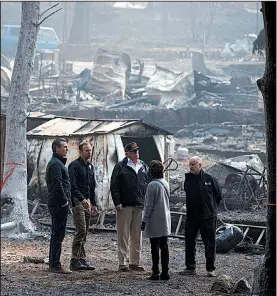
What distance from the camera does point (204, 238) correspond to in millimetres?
10734

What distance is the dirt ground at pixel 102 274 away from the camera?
31.1 ft

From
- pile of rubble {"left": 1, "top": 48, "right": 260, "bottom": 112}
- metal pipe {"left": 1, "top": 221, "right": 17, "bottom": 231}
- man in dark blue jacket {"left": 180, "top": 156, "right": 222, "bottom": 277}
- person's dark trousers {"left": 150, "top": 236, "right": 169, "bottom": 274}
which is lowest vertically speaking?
person's dark trousers {"left": 150, "top": 236, "right": 169, "bottom": 274}

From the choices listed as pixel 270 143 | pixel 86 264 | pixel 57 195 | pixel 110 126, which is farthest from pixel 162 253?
pixel 110 126

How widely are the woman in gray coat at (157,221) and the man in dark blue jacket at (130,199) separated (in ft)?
2.00

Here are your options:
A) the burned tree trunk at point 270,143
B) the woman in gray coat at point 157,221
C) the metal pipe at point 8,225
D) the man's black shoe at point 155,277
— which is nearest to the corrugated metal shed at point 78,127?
the metal pipe at point 8,225

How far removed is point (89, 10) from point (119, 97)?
44.2ft

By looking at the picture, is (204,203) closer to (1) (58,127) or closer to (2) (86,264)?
(2) (86,264)

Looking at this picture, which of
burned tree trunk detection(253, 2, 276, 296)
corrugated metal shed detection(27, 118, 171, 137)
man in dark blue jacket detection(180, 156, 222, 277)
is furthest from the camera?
corrugated metal shed detection(27, 118, 171, 137)

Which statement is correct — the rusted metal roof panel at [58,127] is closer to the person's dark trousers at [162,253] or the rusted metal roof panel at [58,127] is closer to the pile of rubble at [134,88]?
the person's dark trousers at [162,253]

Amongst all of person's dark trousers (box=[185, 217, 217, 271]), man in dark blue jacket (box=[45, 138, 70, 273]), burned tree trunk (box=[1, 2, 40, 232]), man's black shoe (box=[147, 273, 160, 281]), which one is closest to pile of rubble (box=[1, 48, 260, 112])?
burned tree trunk (box=[1, 2, 40, 232])

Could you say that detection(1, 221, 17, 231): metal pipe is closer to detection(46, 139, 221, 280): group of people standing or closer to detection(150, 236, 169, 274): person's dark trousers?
detection(46, 139, 221, 280): group of people standing

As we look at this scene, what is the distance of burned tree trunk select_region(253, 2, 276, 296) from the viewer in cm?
722

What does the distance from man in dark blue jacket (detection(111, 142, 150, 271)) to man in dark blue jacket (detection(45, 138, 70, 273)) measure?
27.3 inches

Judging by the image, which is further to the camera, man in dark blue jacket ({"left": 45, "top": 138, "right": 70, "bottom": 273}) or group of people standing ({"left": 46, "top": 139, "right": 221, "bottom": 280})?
man in dark blue jacket ({"left": 45, "top": 138, "right": 70, "bottom": 273})
